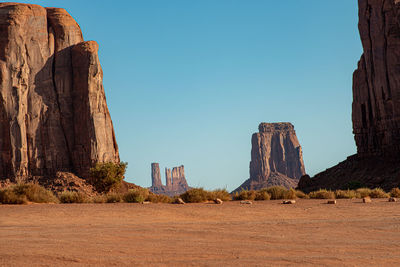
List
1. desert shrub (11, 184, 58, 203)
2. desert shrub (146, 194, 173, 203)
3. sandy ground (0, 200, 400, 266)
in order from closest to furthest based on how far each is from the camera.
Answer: sandy ground (0, 200, 400, 266) → desert shrub (11, 184, 58, 203) → desert shrub (146, 194, 173, 203)

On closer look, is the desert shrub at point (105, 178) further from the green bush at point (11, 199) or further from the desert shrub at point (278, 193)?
the green bush at point (11, 199)

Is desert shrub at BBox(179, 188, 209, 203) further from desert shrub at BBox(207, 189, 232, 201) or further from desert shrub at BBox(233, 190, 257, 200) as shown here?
desert shrub at BBox(233, 190, 257, 200)

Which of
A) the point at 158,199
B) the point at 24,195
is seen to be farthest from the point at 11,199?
the point at 158,199

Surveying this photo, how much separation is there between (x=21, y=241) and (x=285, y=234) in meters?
4.75

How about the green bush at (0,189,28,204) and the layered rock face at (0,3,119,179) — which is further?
the layered rock face at (0,3,119,179)

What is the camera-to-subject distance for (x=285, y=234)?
786 centimetres

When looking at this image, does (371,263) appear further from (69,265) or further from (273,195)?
(273,195)

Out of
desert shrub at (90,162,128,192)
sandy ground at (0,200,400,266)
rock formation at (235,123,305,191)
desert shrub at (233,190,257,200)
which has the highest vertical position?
rock formation at (235,123,305,191)

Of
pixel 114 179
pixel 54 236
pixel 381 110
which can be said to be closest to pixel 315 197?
pixel 54 236

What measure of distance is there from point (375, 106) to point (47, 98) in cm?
3776

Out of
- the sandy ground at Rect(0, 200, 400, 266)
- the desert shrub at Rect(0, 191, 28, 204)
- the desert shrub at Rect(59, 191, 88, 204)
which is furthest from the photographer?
the desert shrub at Rect(59, 191, 88, 204)

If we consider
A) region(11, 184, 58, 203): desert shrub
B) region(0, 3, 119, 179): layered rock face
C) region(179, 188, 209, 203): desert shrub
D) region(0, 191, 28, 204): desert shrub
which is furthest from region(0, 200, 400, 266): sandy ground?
region(0, 3, 119, 179): layered rock face

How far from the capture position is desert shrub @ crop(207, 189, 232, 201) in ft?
61.1

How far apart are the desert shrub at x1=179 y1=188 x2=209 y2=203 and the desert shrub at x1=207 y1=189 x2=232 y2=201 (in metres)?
0.25
